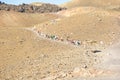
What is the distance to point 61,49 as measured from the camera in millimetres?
47750

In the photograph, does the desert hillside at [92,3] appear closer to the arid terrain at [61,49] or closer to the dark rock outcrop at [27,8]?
the dark rock outcrop at [27,8]

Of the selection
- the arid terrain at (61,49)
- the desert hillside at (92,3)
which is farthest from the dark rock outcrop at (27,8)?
the desert hillside at (92,3)

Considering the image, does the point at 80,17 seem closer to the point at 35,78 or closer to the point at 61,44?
the point at 61,44

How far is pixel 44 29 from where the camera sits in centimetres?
6394

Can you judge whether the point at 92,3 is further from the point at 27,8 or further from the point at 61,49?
the point at 61,49

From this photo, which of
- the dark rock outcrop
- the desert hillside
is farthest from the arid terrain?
the desert hillside

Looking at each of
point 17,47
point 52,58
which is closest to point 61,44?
point 17,47

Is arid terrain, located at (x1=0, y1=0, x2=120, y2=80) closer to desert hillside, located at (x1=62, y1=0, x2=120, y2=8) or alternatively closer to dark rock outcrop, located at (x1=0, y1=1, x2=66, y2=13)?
dark rock outcrop, located at (x1=0, y1=1, x2=66, y2=13)

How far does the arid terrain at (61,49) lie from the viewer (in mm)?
33188

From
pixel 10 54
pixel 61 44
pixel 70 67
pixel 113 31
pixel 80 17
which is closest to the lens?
pixel 70 67

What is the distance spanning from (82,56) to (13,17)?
3865 centimetres

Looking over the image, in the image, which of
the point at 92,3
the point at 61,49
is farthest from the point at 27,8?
the point at 92,3

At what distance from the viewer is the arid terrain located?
109ft

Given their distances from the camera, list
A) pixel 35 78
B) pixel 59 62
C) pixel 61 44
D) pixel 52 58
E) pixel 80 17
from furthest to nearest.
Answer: pixel 80 17, pixel 61 44, pixel 52 58, pixel 59 62, pixel 35 78
